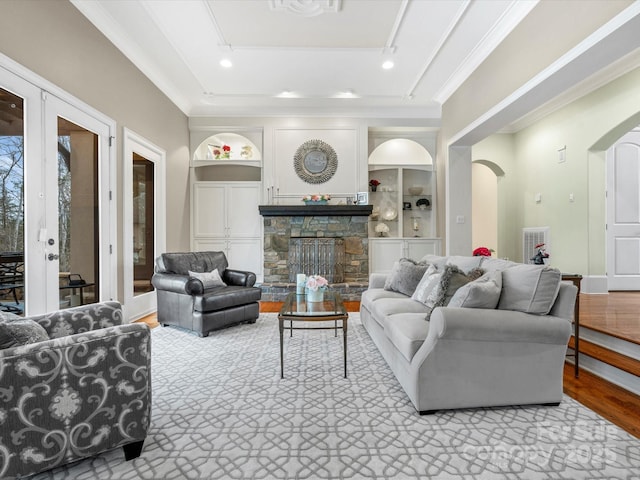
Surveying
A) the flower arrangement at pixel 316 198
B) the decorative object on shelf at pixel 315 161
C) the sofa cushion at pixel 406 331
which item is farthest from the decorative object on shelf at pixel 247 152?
the sofa cushion at pixel 406 331

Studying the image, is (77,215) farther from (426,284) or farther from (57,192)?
(426,284)

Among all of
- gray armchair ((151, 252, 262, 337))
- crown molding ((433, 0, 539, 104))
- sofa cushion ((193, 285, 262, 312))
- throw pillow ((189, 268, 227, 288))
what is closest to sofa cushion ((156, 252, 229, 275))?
gray armchair ((151, 252, 262, 337))

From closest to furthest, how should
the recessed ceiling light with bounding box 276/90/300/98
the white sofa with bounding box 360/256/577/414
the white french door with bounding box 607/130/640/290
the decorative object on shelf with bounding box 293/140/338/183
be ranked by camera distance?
the white sofa with bounding box 360/256/577/414 < the white french door with bounding box 607/130/640/290 < the recessed ceiling light with bounding box 276/90/300/98 < the decorative object on shelf with bounding box 293/140/338/183

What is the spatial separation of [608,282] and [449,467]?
5.22 meters

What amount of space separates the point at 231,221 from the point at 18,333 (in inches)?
189

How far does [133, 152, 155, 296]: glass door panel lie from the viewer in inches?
173

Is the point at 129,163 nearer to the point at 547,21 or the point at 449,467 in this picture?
the point at 449,467

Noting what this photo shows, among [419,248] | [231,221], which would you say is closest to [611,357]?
[419,248]

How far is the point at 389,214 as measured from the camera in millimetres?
6598

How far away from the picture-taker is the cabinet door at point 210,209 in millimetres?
6160

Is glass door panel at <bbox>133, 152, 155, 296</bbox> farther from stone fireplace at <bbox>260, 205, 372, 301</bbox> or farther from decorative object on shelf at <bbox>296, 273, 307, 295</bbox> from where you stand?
decorative object on shelf at <bbox>296, 273, 307, 295</bbox>

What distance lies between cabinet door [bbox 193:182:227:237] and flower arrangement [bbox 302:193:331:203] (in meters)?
1.56

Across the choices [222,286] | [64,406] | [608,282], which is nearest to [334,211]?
[222,286]

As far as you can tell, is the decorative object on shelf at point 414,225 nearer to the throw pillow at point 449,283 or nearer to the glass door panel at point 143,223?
the throw pillow at point 449,283
